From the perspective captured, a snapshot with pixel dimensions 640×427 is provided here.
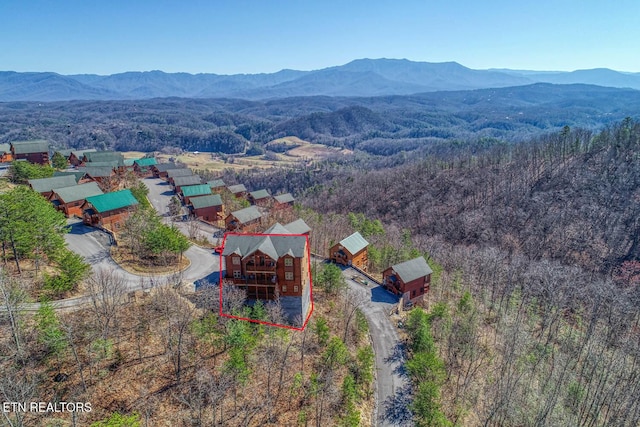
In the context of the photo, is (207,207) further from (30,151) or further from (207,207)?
(30,151)

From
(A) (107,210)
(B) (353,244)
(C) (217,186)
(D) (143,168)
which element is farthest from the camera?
(D) (143,168)

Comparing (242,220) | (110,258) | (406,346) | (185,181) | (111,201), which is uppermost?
(111,201)

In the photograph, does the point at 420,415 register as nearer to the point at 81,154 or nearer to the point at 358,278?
the point at 358,278

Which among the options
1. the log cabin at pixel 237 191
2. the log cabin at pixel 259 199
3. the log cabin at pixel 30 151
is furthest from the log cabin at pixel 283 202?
the log cabin at pixel 30 151

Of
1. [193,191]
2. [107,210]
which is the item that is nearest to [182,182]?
[193,191]

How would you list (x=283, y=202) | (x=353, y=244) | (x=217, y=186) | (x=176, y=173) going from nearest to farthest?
(x=353, y=244), (x=176, y=173), (x=217, y=186), (x=283, y=202)

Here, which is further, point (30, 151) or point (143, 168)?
point (143, 168)

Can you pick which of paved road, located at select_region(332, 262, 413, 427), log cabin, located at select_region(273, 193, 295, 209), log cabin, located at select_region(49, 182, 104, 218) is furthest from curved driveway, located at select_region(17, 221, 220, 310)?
log cabin, located at select_region(273, 193, 295, 209)
